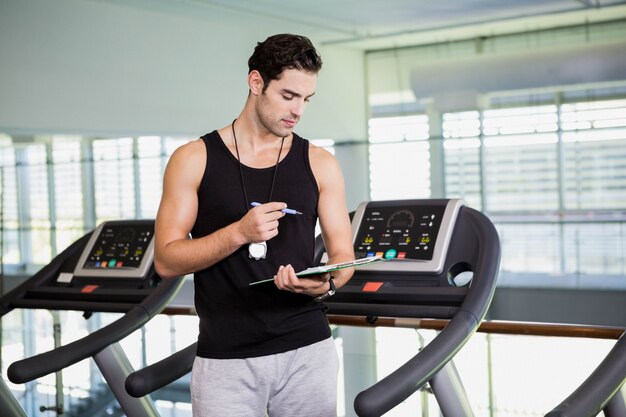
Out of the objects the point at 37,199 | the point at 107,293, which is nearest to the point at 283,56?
the point at 107,293

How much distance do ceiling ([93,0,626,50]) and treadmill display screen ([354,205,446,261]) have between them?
561 cm

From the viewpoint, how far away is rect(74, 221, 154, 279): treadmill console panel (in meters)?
2.97

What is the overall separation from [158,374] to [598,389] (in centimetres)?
105

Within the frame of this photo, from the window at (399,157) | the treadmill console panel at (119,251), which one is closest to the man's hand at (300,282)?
the treadmill console panel at (119,251)

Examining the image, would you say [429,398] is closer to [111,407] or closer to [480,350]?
[480,350]

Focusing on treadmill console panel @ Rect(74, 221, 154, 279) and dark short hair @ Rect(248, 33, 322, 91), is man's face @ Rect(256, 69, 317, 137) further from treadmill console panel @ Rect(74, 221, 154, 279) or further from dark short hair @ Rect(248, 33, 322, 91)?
treadmill console panel @ Rect(74, 221, 154, 279)

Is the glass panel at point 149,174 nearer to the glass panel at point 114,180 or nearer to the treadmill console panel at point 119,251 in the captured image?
the glass panel at point 114,180

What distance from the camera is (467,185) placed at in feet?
40.4

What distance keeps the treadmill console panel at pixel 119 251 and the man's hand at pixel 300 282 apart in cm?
144

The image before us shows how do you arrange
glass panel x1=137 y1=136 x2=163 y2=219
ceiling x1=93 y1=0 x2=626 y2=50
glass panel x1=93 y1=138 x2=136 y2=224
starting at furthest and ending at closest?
glass panel x1=93 y1=138 x2=136 y2=224
glass panel x1=137 y1=136 x2=163 y2=219
ceiling x1=93 y1=0 x2=626 y2=50

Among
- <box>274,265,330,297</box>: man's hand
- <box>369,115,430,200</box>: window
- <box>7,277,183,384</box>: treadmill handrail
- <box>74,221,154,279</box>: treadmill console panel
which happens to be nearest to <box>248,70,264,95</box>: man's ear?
<box>274,265,330,297</box>: man's hand

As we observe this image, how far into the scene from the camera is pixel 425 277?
2.37m

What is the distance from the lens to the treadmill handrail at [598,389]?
Result: 164 cm

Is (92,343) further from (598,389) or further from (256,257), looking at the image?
(598,389)
